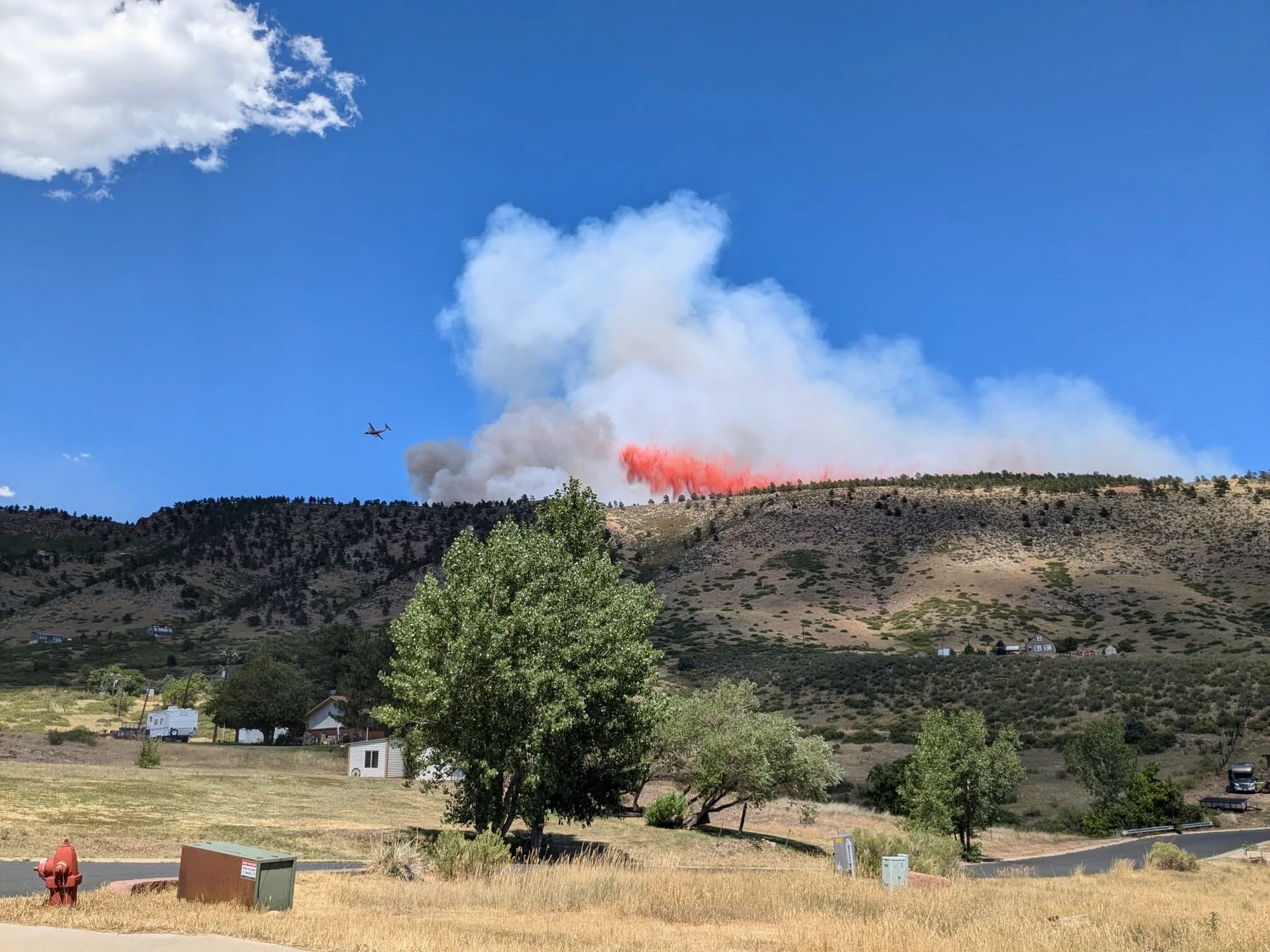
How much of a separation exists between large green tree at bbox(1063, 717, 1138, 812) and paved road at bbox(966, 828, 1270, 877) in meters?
4.16

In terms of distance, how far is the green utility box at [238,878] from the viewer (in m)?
16.3

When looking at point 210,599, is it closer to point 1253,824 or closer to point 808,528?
point 808,528

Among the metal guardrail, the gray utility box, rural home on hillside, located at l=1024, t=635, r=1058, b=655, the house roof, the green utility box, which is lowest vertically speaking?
the metal guardrail

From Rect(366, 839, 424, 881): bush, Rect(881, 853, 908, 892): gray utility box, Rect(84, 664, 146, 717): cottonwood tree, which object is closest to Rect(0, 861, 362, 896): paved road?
Rect(366, 839, 424, 881): bush

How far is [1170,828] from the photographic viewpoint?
51.4m

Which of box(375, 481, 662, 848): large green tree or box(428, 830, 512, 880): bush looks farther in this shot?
box(375, 481, 662, 848): large green tree

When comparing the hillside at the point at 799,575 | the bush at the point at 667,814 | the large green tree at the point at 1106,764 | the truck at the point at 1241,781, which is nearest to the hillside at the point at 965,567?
the hillside at the point at 799,575

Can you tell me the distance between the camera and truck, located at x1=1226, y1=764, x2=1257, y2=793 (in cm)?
5628

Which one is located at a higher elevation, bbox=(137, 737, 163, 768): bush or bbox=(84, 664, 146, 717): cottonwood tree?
bbox=(84, 664, 146, 717): cottonwood tree

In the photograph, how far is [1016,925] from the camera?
16.7 meters

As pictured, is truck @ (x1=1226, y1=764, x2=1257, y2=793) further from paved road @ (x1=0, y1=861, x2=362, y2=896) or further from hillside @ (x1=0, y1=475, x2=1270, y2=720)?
paved road @ (x1=0, y1=861, x2=362, y2=896)

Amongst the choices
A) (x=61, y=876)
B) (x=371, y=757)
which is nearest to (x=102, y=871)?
(x=61, y=876)

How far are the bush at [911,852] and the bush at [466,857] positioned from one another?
400 inches

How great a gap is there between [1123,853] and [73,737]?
201 feet
